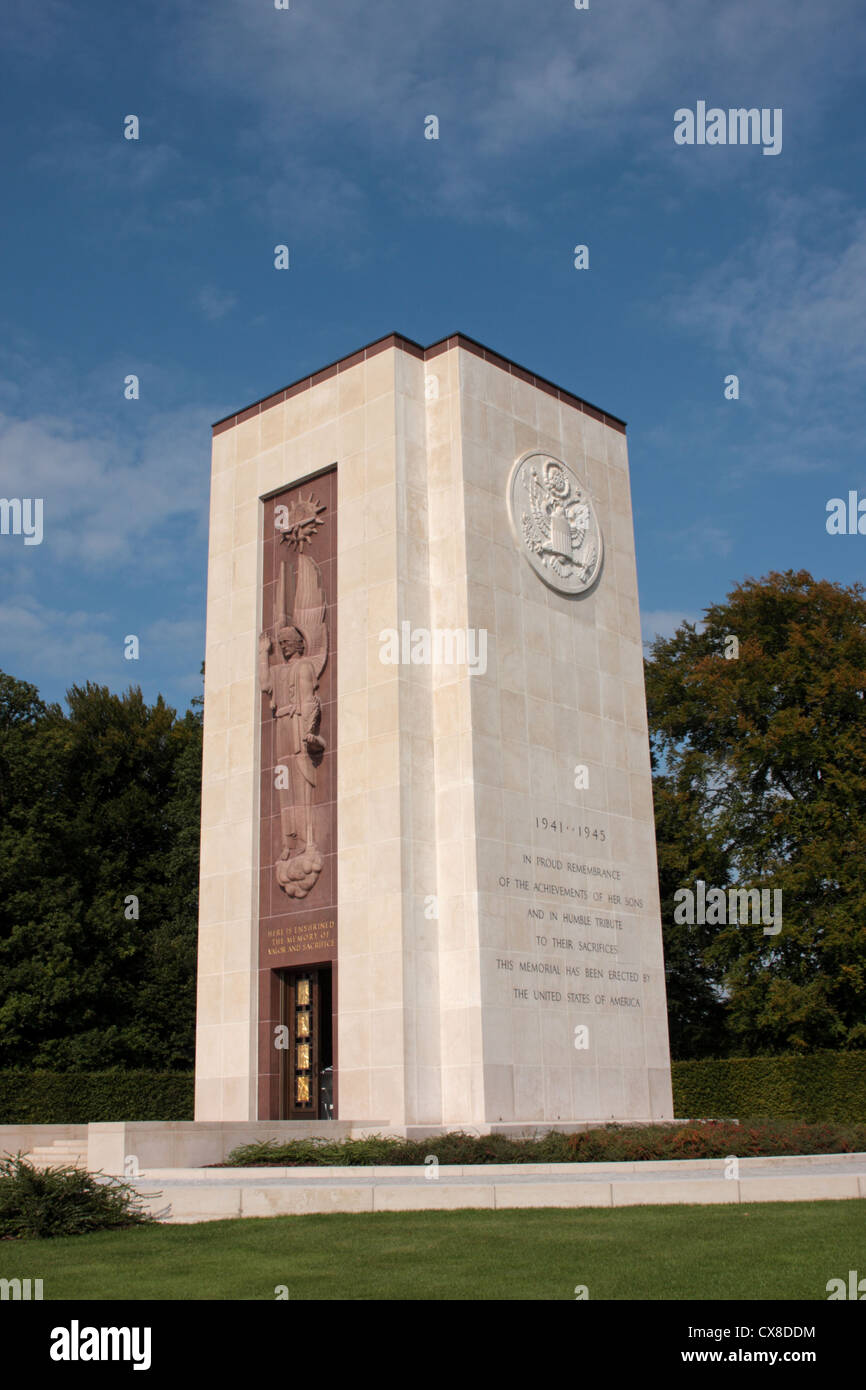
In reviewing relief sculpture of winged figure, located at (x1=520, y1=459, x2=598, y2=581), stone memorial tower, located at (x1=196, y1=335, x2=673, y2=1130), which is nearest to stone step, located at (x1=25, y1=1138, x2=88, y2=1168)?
stone memorial tower, located at (x1=196, y1=335, x2=673, y2=1130)

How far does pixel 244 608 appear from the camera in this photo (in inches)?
1113

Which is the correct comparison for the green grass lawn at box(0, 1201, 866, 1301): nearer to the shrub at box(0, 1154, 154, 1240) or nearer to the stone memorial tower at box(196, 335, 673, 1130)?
the shrub at box(0, 1154, 154, 1240)

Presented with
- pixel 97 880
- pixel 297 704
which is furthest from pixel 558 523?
pixel 97 880

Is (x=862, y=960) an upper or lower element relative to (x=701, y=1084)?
upper

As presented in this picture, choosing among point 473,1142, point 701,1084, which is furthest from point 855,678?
point 473,1142

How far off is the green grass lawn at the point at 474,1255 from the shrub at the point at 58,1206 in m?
0.39

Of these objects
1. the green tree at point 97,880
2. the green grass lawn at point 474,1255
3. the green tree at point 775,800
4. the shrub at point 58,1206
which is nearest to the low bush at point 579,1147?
the shrub at point 58,1206

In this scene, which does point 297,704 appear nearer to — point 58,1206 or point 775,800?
point 58,1206

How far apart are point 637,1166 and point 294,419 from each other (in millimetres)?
17514

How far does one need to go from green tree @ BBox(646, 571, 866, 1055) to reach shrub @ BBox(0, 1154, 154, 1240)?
24.0 meters

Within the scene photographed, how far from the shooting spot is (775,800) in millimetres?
38031

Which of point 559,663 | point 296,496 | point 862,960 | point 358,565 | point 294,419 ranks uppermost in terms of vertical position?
point 294,419

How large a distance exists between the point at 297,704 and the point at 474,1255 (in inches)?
667
